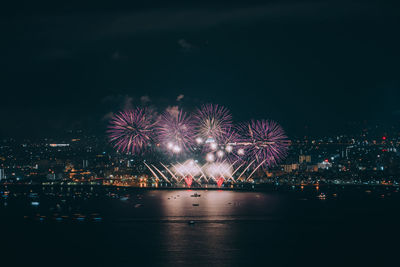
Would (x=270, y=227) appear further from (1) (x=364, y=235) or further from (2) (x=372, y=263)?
(2) (x=372, y=263)

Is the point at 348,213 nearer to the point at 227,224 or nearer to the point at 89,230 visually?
the point at 227,224

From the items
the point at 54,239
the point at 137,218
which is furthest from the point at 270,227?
the point at 54,239

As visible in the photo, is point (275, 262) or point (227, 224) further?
point (227, 224)

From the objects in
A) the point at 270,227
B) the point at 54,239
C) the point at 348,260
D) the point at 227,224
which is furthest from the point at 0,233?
the point at 348,260

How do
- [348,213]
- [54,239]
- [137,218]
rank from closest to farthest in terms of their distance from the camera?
[54,239] < [137,218] < [348,213]

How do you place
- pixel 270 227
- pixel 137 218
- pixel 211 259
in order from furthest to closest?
pixel 137 218, pixel 270 227, pixel 211 259

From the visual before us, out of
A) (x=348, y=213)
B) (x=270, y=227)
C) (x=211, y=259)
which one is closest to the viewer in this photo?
(x=211, y=259)
